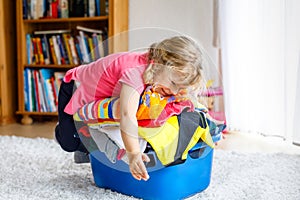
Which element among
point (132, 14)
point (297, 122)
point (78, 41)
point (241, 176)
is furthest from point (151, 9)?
point (241, 176)

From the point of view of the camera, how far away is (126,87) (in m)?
1.10

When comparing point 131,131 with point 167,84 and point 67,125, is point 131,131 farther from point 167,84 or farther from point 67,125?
point 67,125

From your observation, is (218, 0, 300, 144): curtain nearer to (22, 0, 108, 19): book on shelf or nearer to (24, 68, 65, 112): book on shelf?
(22, 0, 108, 19): book on shelf

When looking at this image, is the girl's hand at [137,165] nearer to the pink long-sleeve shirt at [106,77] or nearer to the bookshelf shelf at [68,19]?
the pink long-sleeve shirt at [106,77]

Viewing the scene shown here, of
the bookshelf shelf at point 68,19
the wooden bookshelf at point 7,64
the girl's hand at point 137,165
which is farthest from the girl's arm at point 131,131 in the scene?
the wooden bookshelf at point 7,64

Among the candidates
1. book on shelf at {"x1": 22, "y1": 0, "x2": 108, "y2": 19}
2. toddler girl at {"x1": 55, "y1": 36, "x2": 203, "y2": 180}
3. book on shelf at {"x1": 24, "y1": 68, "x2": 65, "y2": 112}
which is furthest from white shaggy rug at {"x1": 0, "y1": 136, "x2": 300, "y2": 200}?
book on shelf at {"x1": 22, "y1": 0, "x2": 108, "y2": 19}

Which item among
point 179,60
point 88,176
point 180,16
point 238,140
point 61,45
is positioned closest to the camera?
point 179,60

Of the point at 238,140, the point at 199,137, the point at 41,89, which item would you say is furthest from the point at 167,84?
the point at 41,89

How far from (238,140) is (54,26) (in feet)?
4.66

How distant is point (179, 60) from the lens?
1058 mm

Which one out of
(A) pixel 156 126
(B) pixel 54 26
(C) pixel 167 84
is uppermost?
(B) pixel 54 26

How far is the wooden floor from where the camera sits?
6.25 ft

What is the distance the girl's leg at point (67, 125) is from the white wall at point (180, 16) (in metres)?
1.07

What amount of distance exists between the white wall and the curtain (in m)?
0.18
